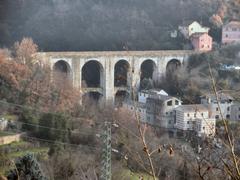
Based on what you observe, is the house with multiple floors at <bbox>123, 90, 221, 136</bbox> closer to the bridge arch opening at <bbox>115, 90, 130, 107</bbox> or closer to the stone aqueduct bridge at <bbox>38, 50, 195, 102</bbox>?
the bridge arch opening at <bbox>115, 90, 130, 107</bbox>

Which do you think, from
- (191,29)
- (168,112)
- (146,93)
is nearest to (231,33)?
(191,29)

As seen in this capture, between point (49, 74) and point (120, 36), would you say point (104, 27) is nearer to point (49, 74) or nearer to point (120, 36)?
point (120, 36)

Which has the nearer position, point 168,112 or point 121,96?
point 168,112

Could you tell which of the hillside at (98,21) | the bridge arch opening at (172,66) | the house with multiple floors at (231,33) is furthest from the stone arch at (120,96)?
the house with multiple floors at (231,33)

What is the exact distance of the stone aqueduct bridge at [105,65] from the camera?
15.8m

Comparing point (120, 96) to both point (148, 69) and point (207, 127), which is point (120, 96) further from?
point (207, 127)

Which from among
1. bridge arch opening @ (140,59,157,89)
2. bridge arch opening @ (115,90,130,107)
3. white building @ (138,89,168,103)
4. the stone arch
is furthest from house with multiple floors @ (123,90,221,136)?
bridge arch opening @ (140,59,157,89)

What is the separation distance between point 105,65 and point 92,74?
953mm

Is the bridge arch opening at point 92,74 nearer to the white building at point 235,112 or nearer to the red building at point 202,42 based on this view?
the red building at point 202,42

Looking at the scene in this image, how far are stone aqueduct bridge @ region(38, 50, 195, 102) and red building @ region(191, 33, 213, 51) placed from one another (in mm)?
459

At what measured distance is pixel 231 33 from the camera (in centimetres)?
1775

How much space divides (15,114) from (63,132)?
1.69 meters

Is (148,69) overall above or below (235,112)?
above

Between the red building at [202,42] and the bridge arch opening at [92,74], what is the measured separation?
3232 mm
